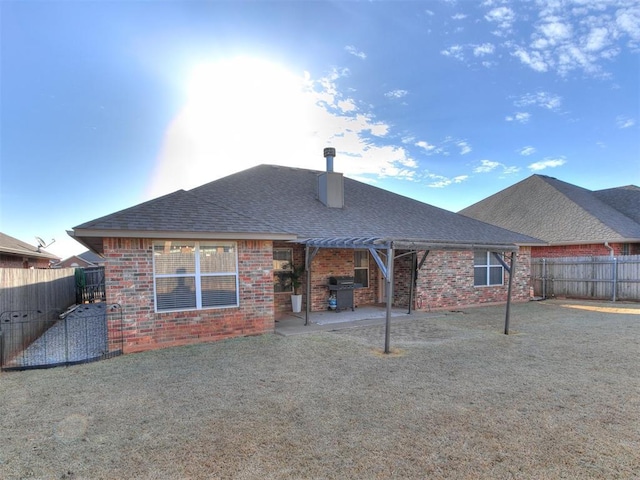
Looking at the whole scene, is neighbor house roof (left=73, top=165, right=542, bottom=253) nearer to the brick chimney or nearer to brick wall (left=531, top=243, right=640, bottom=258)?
the brick chimney

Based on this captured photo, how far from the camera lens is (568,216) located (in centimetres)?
1750

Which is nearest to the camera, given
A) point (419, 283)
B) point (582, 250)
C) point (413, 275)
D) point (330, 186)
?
point (413, 275)

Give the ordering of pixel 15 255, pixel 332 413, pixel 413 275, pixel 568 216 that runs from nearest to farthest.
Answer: pixel 332 413
pixel 413 275
pixel 15 255
pixel 568 216

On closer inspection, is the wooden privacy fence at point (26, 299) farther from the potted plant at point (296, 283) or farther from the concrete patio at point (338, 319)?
the potted plant at point (296, 283)

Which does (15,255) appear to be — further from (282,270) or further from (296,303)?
(296,303)

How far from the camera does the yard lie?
2.99 metres

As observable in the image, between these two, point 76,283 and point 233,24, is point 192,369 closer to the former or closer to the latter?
point 233,24

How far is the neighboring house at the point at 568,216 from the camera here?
15.7m

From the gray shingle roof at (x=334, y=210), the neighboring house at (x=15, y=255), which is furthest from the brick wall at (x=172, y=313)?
the neighboring house at (x=15, y=255)

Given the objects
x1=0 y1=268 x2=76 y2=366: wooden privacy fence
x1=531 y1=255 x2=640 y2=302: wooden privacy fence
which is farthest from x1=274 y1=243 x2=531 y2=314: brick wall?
x1=0 y1=268 x2=76 y2=366: wooden privacy fence

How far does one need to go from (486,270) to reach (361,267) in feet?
16.5

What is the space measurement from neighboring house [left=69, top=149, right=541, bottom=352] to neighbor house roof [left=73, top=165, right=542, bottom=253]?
4cm

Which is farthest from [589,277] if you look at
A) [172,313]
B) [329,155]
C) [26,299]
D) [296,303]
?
[26,299]

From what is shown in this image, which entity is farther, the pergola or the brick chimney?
the brick chimney
